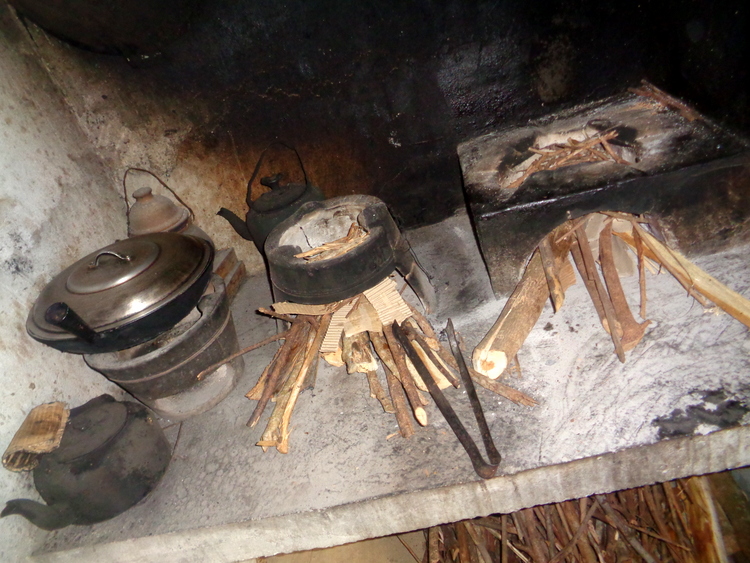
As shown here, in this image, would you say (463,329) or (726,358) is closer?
(726,358)

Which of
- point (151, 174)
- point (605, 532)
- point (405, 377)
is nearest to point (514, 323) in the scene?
point (405, 377)

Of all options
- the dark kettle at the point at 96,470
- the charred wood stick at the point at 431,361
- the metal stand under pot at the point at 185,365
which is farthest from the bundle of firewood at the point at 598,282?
the dark kettle at the point at 96,470

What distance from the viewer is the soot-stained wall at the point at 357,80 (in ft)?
10.9

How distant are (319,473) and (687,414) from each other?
6.24 ft

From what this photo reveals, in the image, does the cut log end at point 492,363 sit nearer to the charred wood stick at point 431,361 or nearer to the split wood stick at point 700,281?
the charred wood stick at point 431,361

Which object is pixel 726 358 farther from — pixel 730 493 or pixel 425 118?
pixel 425 118

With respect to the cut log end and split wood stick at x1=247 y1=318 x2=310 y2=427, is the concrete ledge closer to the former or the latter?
the cut log end

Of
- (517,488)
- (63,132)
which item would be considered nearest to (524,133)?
(517,488)

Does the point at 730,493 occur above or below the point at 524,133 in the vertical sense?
below

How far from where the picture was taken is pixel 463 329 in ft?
9.59

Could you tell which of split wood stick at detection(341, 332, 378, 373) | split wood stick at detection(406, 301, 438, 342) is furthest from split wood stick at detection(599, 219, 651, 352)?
split wood stick at detection(341, 332, 378, 373)

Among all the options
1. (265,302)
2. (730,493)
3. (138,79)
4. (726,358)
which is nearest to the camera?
(726,358)

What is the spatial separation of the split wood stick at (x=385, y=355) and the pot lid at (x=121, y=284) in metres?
1.20

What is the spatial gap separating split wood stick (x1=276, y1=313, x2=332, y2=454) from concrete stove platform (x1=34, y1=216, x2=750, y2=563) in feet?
0.25
